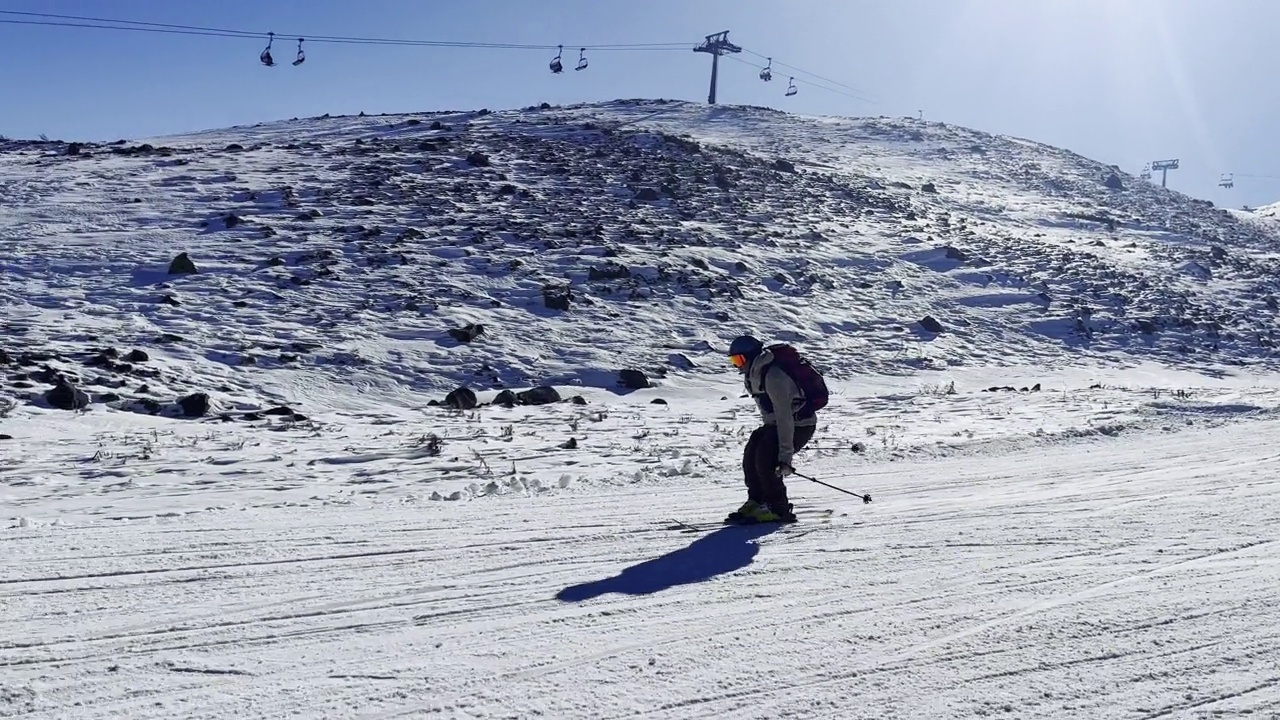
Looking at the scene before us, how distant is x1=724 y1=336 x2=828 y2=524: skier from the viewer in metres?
7.47

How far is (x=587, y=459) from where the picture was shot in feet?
35.9

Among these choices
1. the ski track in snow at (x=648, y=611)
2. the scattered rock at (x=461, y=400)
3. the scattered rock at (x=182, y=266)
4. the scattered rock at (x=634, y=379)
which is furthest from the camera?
the scattered rock at (x=182, y=266)

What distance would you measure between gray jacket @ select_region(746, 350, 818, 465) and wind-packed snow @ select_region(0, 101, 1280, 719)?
720 mm

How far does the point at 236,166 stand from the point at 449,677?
3424 centimetres

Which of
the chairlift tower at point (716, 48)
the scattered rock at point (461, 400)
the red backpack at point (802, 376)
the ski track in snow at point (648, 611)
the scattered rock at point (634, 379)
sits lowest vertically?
the ski track in snow at point (648, 611)

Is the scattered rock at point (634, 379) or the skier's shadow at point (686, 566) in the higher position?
the scattered rock at point (634, 379)

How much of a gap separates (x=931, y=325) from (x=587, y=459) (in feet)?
54.2

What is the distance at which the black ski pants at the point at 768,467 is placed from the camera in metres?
7.68

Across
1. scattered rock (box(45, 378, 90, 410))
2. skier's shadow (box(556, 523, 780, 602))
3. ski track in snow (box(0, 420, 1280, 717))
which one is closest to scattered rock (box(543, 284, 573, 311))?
scattered rock (box(45, 378, 90, 410))

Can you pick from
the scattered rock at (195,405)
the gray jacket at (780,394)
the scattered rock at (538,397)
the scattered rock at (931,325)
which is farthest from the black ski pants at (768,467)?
the scattered rock at (931,325)

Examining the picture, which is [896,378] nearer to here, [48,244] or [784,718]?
[784,718]

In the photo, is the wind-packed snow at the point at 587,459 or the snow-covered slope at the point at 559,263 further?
the snow-covered slope at the point at 559,263

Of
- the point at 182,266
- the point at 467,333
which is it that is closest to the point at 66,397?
the point at 467,333

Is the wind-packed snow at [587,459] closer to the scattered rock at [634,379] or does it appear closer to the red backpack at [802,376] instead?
the scattered rock at [634,379]
